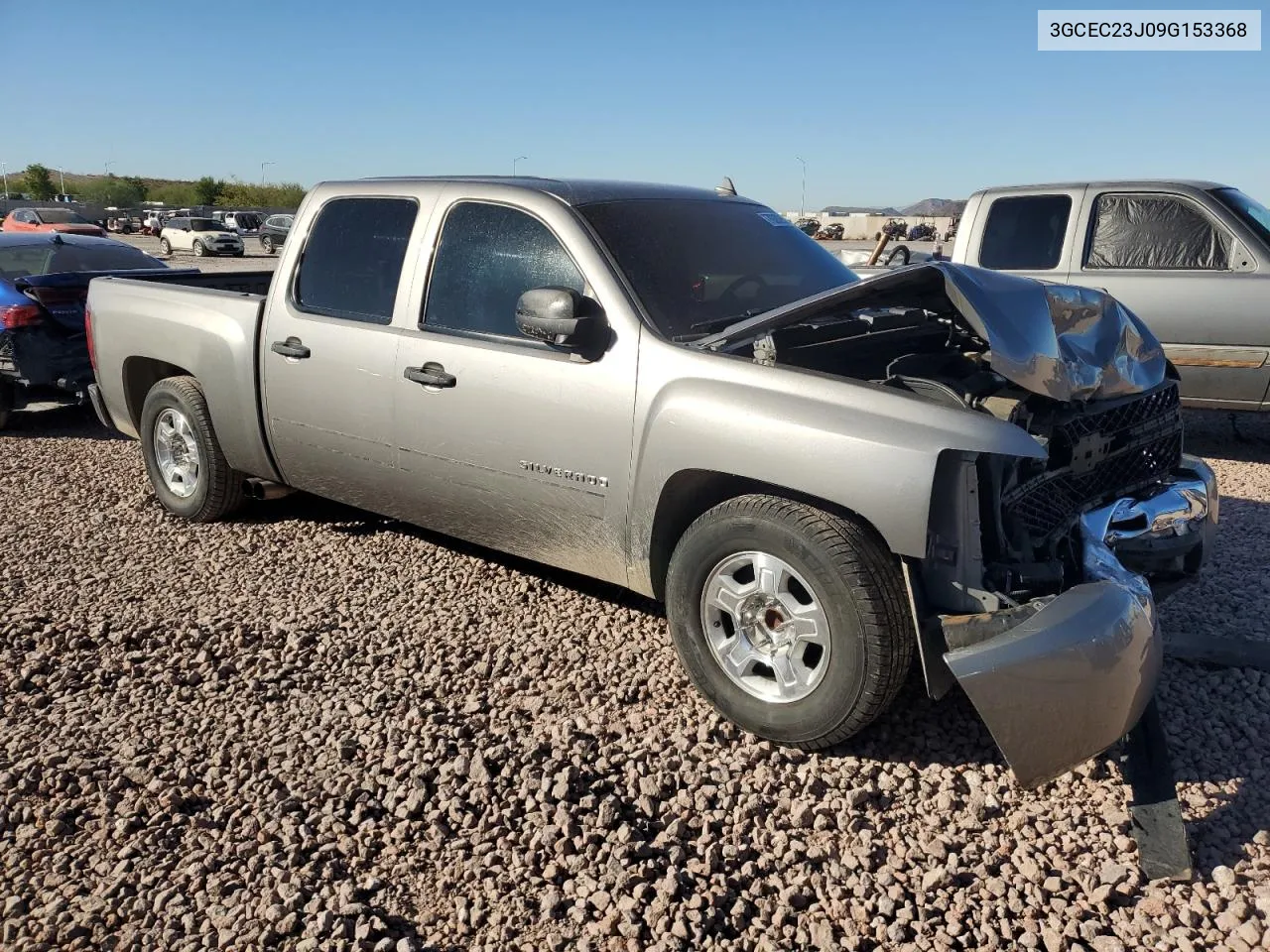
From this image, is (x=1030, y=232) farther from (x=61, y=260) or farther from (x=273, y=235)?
(x=273, y=235)

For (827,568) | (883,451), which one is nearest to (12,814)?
(827,568)

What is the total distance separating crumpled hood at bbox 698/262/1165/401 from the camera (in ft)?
10.8

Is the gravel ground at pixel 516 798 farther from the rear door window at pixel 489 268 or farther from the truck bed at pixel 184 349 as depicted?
the rear door window at pixel 489 268

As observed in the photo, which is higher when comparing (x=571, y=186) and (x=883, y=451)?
(x=571, y=186)

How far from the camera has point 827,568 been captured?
313 centimetres

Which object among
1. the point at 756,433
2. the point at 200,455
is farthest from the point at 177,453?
the point at 756,433

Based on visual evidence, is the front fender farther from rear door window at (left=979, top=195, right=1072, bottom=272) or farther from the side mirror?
rear door window at (left=979, top=195, right=1072, bottom=272)

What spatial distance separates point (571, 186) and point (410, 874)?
111 inches

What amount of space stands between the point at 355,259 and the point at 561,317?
66.8 inches

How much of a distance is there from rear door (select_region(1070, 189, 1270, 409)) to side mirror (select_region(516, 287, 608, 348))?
17.0ft

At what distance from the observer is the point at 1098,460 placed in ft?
12.3

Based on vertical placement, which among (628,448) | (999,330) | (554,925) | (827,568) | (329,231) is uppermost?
(329,231)

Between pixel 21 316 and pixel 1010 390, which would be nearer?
pixel 1010 390

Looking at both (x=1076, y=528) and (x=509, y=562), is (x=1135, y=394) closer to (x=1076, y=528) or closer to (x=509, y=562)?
(x=1076, y=528)
